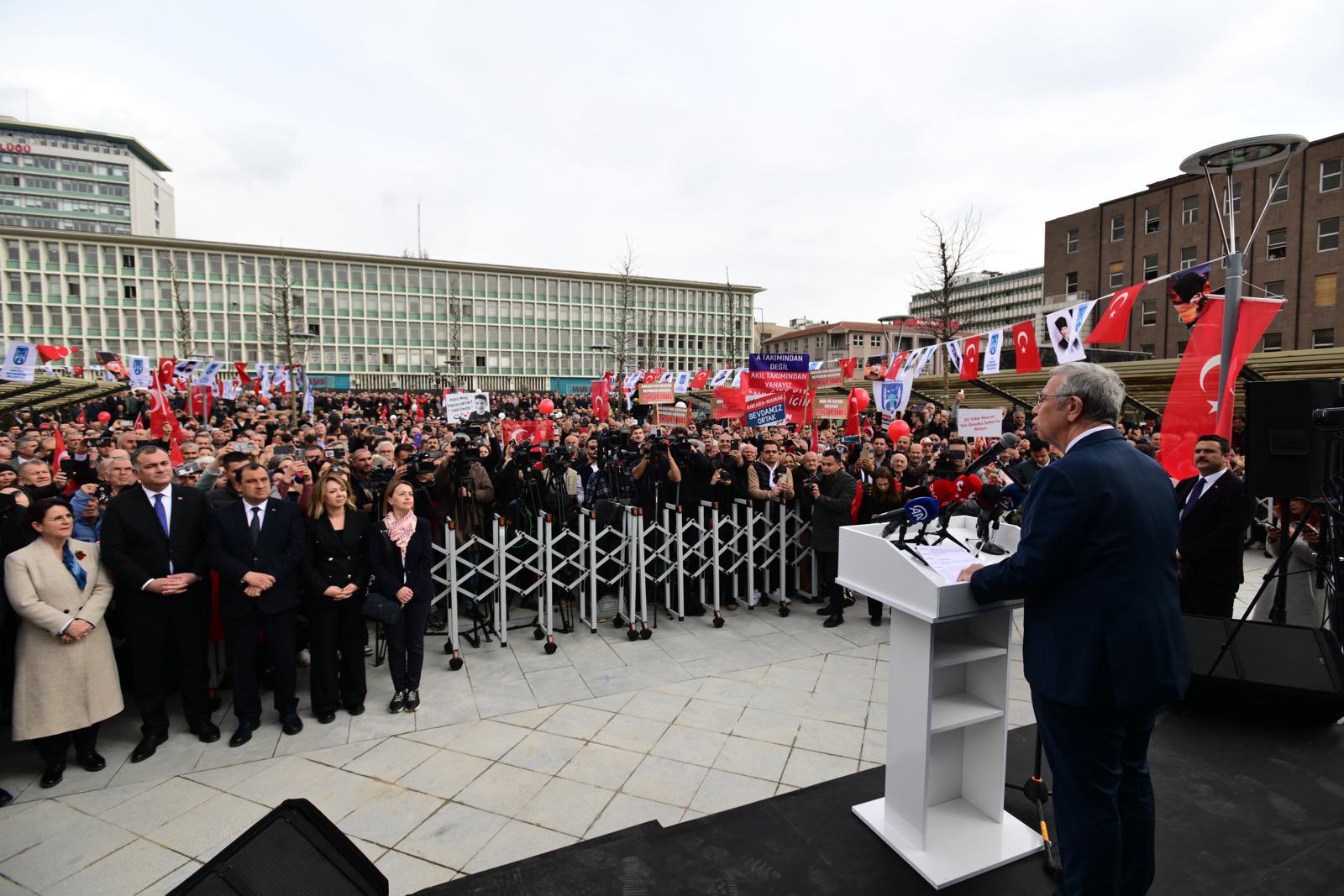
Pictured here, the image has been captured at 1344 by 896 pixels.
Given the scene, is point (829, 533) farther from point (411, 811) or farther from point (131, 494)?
point (131, 494)

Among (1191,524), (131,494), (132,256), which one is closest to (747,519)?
(1191,524)

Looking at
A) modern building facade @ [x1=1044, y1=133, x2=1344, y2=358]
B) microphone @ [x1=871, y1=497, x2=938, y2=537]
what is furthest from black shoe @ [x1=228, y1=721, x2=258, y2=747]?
modern building facade @ [x1=1044, y1=133, x2=1344, y2=358]

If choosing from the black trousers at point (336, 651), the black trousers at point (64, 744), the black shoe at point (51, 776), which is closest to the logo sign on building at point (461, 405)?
the black trousers at point (336, 651)

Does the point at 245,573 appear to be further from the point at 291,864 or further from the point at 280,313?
the point at 280,313

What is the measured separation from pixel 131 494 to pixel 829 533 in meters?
6.72

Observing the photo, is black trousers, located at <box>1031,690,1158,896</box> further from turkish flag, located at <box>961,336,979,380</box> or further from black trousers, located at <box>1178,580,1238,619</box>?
turkish flag, located at <box>961,336,979,380</box>

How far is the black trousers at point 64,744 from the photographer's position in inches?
178

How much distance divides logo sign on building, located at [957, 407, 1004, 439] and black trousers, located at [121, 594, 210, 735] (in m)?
11.6

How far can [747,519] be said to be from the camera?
8.05 metres

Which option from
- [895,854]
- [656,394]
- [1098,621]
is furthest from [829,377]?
[1098,621]

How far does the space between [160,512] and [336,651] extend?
1712 millimetres

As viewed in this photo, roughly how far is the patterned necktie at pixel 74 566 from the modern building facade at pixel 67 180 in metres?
106

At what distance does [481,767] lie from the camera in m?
4.66

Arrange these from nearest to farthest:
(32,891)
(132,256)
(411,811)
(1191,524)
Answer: (32,891), (411,811), (1191,524), (132,256)
